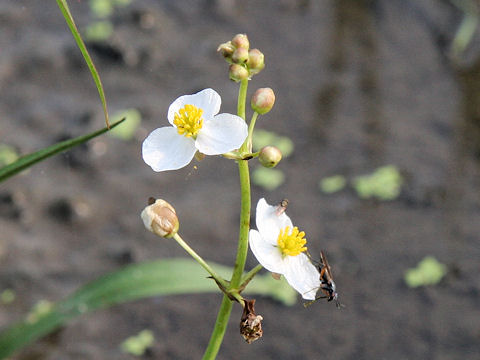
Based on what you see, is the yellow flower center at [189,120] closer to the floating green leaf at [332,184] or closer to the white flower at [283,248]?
the white flower at [283,248]

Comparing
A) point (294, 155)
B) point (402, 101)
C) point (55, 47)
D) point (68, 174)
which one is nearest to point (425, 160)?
point (402, 101)

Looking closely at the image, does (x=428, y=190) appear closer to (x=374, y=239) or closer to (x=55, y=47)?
(x=374, y=239)

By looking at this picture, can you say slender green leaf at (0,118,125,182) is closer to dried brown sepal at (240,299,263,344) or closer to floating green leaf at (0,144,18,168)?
dried brown sepal at (240,299,263,344)

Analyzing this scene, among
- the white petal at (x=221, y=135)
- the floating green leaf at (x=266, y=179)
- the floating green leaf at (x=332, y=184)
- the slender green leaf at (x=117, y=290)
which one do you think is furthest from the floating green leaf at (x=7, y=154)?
the white petal at (x=221, y=135)

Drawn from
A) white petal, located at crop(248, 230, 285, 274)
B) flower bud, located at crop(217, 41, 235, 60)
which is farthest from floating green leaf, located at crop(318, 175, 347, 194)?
flower bud, located at crop(217, 41, 235, 60)

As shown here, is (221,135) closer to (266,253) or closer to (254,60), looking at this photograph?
(254,60)
